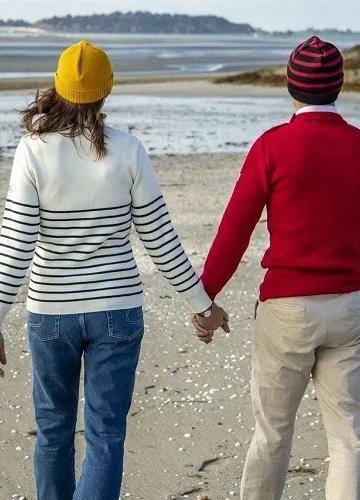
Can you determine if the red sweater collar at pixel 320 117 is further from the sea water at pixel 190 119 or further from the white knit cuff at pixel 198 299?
the sea water at pixel 190 119

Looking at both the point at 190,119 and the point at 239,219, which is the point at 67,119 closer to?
the point at 239,219

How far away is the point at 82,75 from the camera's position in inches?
128

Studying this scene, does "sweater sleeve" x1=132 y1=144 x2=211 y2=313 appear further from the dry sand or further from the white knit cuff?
the dry sand

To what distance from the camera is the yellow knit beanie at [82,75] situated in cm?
326

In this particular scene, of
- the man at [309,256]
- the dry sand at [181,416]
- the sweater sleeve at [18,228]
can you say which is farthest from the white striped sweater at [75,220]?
the dry sand at [181,416]

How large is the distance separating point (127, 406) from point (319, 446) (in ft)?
5.12

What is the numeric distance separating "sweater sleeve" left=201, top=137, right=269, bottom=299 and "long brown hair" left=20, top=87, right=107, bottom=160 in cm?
48

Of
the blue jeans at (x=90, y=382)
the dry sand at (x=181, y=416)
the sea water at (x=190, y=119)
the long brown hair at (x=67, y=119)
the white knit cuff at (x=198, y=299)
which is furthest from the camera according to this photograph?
the sea water at (x=190, y=119)

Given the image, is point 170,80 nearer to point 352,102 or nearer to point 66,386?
point 352,102

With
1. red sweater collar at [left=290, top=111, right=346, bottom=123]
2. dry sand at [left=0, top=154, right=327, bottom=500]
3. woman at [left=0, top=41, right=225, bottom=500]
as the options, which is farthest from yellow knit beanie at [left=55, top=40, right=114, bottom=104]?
dry sand at [left=0, top=154, right=327, bottom=500]

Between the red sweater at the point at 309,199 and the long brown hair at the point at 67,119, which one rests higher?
the long brown hair at the point at 67,119

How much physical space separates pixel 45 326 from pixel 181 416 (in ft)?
6.21

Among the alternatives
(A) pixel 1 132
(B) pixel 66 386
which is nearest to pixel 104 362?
(B) pixel 66 386

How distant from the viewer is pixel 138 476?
4461 mm
